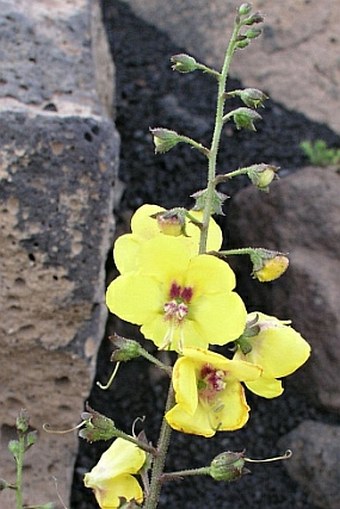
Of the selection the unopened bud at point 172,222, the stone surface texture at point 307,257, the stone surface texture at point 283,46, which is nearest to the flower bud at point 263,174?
the unopened bud at point 172,222

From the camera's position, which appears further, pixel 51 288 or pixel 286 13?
pixel 286 13

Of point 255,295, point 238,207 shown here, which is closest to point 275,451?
point 255,295

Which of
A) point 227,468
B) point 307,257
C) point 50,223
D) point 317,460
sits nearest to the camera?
point 227,468

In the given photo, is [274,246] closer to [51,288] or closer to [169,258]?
[51,288]

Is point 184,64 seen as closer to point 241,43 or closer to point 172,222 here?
point 241,43

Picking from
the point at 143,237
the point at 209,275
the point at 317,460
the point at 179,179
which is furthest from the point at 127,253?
the point at 179,179

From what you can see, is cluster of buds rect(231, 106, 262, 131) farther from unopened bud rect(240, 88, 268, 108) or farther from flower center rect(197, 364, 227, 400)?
flower center rect(197, 364, 227, 400)
